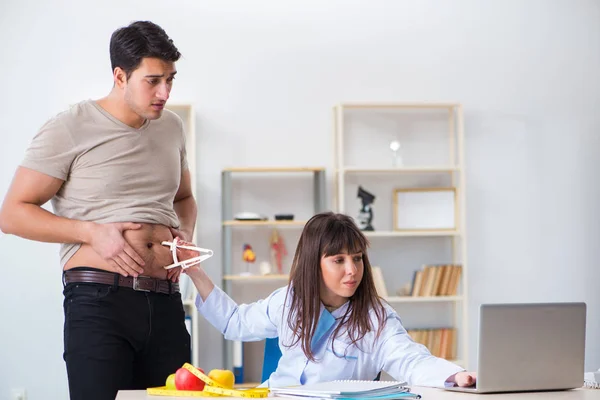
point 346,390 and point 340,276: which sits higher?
point 340,276

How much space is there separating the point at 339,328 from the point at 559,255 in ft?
10.6

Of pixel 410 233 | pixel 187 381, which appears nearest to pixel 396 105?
pixel 410 233

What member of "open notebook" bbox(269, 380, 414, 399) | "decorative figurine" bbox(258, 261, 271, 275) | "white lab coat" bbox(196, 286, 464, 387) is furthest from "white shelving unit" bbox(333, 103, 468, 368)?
"open notebook" bbox(269, 380, 414, 399)

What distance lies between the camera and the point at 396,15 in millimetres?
5074

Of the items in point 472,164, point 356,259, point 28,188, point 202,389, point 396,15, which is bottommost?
point 202,389

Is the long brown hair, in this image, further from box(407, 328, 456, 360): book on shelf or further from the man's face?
box(407, 328, 456, 360): book on shelf

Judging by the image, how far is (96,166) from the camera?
233 cm

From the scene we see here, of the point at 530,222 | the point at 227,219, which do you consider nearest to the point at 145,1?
the point at 227,219

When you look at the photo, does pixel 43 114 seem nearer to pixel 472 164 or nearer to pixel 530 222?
pixel 472 164

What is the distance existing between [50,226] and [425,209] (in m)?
3.03

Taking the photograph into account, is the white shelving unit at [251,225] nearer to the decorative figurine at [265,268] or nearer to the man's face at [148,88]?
the decorative figurine at [265,268]

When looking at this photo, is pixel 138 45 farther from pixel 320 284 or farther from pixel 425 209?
pixel 425 209

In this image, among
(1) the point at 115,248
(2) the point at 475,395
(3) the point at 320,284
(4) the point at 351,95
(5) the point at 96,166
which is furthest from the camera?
(4) the point at 351,95

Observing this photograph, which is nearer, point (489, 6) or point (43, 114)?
point (43, 114)
